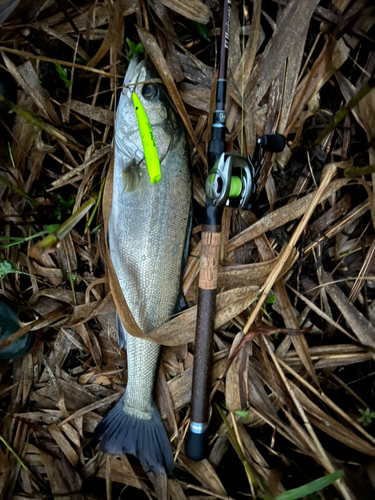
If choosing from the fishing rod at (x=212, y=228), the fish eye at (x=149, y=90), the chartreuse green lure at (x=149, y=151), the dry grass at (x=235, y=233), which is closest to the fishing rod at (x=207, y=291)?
the fishing rod at (x=212, y=228)

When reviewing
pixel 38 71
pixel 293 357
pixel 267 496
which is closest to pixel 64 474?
pixel 267 496

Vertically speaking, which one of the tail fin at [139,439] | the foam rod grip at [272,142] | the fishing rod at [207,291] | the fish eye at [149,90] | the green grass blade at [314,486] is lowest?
the tail fin at [139,439]

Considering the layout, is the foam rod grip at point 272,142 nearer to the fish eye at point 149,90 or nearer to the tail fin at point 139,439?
the fish eye at point 149,90

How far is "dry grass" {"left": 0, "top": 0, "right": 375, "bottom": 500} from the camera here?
1.46 m

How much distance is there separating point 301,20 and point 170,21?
67 centimetres

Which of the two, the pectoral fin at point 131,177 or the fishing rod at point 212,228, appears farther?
the pectoral fin at point 131,177

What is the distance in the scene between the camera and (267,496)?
1.30m

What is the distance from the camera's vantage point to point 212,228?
1.38 metres

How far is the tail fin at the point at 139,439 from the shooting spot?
1546mm

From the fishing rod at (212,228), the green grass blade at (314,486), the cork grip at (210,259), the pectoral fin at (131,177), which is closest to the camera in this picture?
the green grass blade at (314,486)

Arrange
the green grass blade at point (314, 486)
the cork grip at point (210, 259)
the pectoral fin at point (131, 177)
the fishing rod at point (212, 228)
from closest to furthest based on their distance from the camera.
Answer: the green grass blade at point (314, 486) < the fishing rod at point (212, 228) < the cork grip at point (210, 259) < the pectoral fin at point (131, 177)

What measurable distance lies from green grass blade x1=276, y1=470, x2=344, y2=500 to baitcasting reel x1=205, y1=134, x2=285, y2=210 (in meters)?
1.17

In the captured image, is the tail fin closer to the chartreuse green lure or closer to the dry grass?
the dry grass

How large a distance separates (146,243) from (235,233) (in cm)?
50
